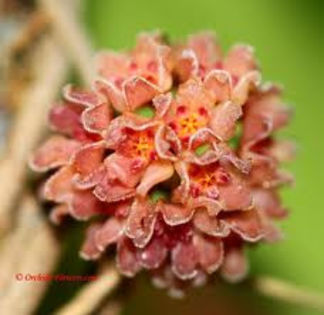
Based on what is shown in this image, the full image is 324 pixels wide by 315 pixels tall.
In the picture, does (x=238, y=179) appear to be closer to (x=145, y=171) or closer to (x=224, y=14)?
(x=145, y=171)

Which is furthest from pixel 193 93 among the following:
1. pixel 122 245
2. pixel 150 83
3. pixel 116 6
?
pixel 116 6

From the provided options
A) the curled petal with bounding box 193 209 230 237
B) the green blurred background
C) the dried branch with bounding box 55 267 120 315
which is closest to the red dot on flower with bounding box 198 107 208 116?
the curled petal with bounding box 193 209 230 237

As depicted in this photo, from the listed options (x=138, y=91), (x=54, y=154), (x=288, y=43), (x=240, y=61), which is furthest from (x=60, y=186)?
(x=288, y=43)

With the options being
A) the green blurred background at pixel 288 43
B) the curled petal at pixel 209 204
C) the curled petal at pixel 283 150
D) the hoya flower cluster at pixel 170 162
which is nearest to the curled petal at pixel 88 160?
the hoya flower cluster at pixel 170 162

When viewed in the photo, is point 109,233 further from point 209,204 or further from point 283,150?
point 283,150

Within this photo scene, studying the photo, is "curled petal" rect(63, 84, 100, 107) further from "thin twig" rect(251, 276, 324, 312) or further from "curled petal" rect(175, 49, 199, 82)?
"thin twig" rect(251, 276, 324, 312)

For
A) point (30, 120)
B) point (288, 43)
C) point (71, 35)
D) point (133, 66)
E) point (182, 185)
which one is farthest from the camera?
point (288, 43)
